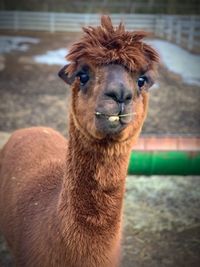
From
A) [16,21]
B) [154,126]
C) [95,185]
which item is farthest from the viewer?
[16,21]

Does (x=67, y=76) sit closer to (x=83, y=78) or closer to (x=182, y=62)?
(x=83, y=78)

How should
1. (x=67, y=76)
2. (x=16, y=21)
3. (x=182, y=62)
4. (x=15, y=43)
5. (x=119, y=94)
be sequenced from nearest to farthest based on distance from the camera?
(x=119, y=94)
(x=67, y=76)
(x=182, y=62)
(x=15, y=43)
(x=16, y=21)

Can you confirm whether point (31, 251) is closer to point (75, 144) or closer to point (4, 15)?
point (75, 144)

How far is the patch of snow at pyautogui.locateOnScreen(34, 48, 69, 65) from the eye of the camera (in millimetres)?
11008

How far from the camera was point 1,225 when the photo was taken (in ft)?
11.2

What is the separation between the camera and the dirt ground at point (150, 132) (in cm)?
385

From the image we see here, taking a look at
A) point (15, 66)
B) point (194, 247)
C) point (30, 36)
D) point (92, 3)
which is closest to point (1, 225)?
point (194, 247)

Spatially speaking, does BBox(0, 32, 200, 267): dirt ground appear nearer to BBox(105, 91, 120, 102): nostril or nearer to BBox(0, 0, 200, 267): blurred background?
BBox(0, 0, 200, 267): blurred background

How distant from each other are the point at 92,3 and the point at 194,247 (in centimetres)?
2015

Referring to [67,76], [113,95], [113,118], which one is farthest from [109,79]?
[67,76]

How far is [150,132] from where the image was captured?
20.9ft

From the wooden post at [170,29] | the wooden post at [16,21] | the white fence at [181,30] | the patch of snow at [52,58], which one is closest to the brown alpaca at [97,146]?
the patch of snow at [52,58]

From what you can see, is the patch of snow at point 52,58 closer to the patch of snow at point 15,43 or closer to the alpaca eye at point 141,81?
the patch of snow at point 15,43

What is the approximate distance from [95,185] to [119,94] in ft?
1.94
